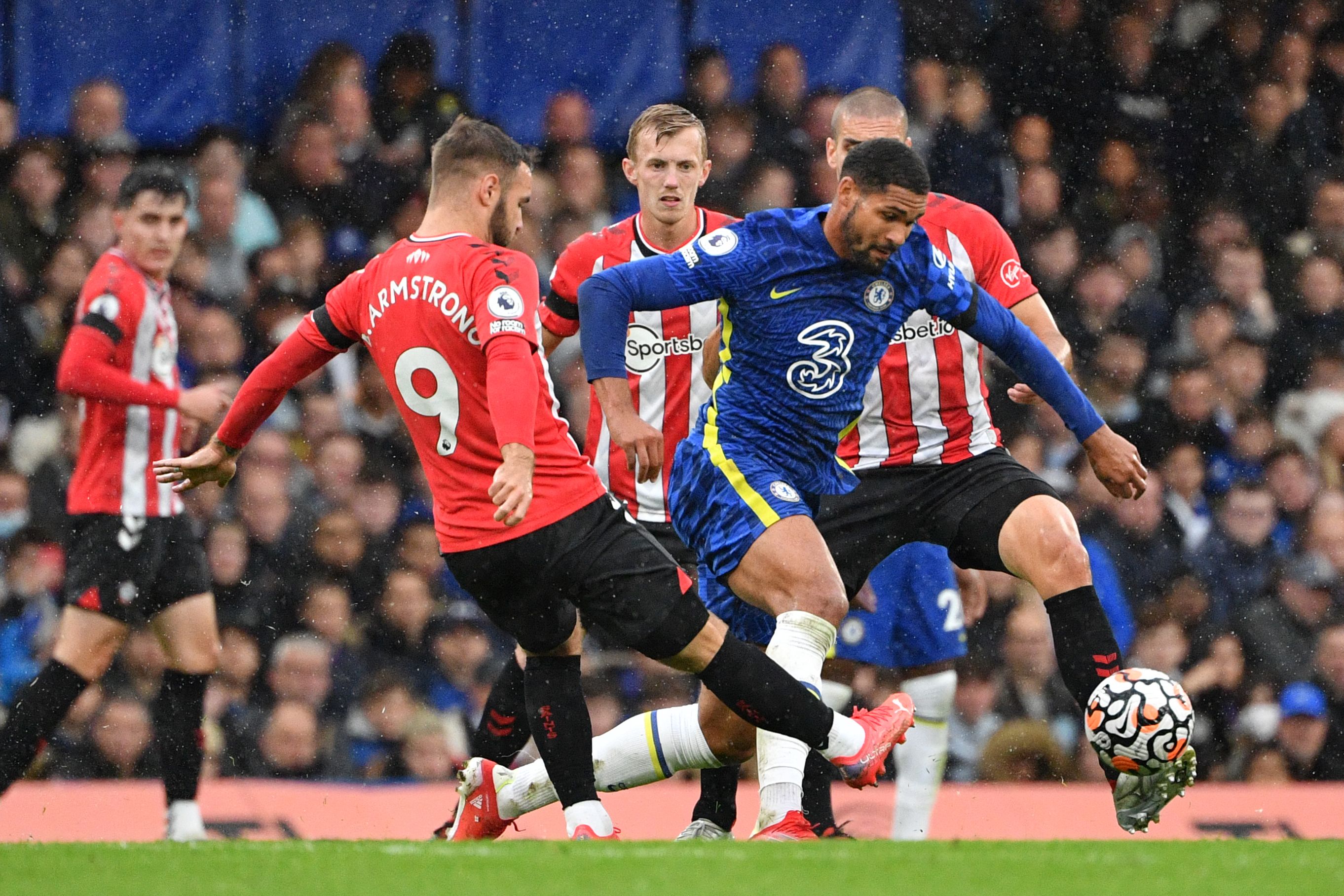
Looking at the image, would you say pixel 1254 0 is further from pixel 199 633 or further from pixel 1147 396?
pixel 199 633

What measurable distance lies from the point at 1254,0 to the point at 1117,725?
6384 millimetres

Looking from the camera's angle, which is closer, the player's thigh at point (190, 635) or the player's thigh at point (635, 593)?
the player's thigh at point (635, 593)

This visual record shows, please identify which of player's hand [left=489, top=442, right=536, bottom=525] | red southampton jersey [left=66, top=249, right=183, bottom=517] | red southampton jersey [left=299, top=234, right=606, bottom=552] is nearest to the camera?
player's hand [left=489, top=442, right=536, bottom=525]

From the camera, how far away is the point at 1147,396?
8.66 metres

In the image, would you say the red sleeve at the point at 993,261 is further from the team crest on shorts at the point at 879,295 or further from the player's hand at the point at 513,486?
the player's hand at the point at 513,486

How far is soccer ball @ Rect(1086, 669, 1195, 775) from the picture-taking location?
14.7ft

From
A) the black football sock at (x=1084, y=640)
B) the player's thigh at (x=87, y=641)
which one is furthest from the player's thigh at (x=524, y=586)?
the player's thigh at (x=87, y=641)

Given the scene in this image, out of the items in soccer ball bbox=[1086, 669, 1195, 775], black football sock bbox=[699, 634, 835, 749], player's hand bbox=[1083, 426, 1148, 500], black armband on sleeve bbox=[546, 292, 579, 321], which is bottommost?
soccer ball bbox=[1086, 669, 1195, 775]

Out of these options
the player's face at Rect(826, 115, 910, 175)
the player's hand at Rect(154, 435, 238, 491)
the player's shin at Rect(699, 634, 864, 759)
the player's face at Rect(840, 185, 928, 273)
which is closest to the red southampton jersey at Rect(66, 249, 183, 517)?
the player's hand at Rect(154, 435, 238, 491)

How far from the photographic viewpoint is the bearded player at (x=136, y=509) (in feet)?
19.2

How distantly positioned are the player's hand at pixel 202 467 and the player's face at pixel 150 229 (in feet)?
5.76

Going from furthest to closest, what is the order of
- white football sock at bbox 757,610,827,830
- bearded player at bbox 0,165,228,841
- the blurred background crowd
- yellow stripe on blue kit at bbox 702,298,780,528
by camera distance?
the blurred background crowd
bearded player at bbox 0,165,228,841
yellow stripe on blue kit at bbox 702,298,780,528
white football sock at bbox 757,610,827,830

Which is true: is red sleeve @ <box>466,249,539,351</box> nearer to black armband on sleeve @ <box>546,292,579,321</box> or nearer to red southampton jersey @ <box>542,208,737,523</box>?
black armband on sleeve @ <box>546,292,579,321</box>

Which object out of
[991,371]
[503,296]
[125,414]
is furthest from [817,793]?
[991,371]
